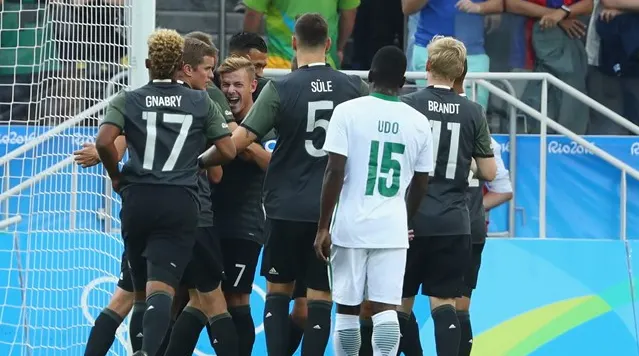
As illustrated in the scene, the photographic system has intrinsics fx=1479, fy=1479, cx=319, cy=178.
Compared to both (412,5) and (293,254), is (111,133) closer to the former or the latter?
(293,254)

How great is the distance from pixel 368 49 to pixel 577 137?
294 cm

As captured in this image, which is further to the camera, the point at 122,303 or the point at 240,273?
the point at 240,273

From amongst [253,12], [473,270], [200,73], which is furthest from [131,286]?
[253,12]

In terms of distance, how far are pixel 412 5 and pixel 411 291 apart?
392 cm

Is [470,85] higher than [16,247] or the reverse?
higher

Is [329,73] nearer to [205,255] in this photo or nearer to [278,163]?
[278,163]

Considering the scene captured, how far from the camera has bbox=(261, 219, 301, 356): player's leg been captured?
9.31 m

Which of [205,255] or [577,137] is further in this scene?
[577,137]

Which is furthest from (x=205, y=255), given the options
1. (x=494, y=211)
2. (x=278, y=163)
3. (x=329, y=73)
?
(x=494, y=211)

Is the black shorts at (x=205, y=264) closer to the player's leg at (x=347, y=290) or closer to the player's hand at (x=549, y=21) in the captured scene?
the player's leg at (x=347, y=290)

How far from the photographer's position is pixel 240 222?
9898 mm

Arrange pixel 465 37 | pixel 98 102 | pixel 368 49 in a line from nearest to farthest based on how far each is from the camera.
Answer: pixel 98 102
pixel 465 37
pixel 368 49

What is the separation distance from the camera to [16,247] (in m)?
10.9

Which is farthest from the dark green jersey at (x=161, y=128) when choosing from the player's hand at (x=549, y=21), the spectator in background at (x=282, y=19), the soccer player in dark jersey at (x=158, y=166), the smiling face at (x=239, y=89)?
the player's hand at (x=549, y=21)
